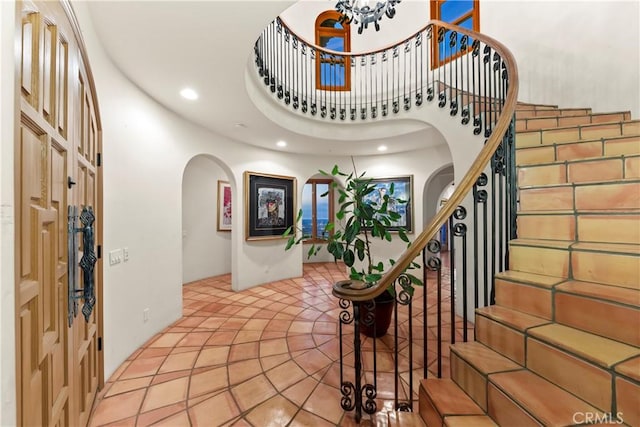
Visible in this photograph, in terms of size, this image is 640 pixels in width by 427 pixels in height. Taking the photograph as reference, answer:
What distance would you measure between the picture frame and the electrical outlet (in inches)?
113

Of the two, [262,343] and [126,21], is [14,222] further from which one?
[262,343]

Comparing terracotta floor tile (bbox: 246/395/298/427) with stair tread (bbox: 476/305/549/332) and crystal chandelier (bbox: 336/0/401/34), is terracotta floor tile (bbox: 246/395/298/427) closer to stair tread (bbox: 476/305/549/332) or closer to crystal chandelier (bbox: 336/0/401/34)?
stair tread (bbox: 476/305/549/332)

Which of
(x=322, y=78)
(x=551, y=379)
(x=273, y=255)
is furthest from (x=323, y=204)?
(x=551, y=379)

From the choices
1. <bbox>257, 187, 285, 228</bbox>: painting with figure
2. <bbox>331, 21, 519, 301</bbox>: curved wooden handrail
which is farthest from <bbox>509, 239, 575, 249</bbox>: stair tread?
<bbox>257, 187, 285, 228</bbox>: painting with figure

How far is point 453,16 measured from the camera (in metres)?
4.14

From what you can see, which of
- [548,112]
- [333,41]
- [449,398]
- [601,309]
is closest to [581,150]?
[548,112]

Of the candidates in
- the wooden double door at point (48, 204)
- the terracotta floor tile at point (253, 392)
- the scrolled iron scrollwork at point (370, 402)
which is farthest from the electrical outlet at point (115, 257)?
the scrolled iron scrollwork at point (370, 402)

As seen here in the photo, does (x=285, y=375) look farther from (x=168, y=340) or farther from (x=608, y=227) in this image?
(x=608, y=227)

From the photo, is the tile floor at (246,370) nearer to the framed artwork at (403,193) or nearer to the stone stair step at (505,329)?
the stone stair step at (505,329)

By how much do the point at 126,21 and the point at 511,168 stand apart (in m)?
2.62

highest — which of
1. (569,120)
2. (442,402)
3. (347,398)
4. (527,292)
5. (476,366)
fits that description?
(569,120)

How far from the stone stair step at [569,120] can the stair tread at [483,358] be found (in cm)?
221

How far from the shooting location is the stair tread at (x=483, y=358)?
3.48 feet

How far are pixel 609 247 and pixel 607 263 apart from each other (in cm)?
11
